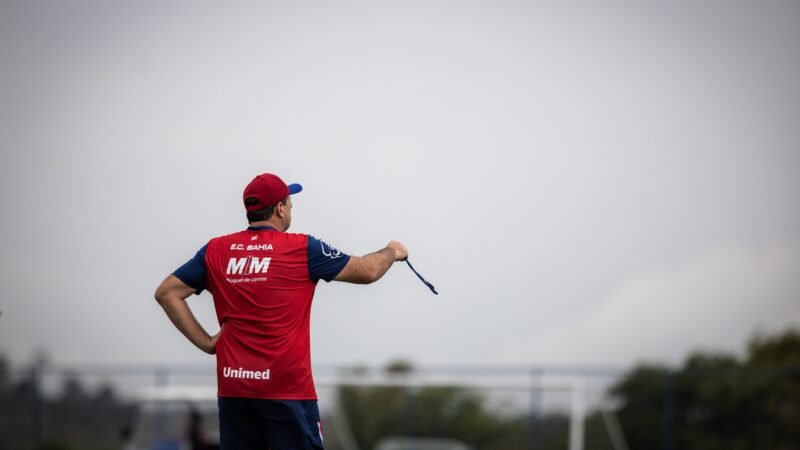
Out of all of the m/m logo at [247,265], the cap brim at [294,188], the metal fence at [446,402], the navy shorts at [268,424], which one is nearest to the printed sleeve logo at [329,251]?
the m/m logo at [247,265]

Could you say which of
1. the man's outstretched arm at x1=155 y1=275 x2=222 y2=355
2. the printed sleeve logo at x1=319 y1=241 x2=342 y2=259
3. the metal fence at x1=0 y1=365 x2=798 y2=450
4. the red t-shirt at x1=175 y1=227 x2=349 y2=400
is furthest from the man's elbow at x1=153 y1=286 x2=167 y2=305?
the metal fence at x1=0 y1=365 x2=798 y2=450

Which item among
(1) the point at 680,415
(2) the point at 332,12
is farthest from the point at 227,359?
(2) the point at 332,12

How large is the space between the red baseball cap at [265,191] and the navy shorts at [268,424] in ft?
2.93

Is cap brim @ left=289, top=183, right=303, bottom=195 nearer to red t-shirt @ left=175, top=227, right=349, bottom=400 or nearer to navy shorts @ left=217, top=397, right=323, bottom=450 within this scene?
red t-shirt @ left=175, top=227, right=349, bottom=400

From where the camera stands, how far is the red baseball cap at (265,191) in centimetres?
446

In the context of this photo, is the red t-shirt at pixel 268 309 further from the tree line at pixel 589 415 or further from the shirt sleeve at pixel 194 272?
the tree line at pixel 589 415

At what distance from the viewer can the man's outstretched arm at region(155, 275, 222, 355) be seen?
176 inches

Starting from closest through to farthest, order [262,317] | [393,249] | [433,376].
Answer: [262,317], [393,249], [433,376]

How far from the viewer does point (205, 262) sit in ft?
14.7

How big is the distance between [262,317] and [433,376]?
47.3ft

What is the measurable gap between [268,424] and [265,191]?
3.47 feet

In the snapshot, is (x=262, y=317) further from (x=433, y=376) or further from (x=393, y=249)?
(x=433, y=376)

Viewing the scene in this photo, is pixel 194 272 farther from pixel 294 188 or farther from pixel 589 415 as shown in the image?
pixel 589 415

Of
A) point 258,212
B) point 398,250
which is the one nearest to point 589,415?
point 398,250
